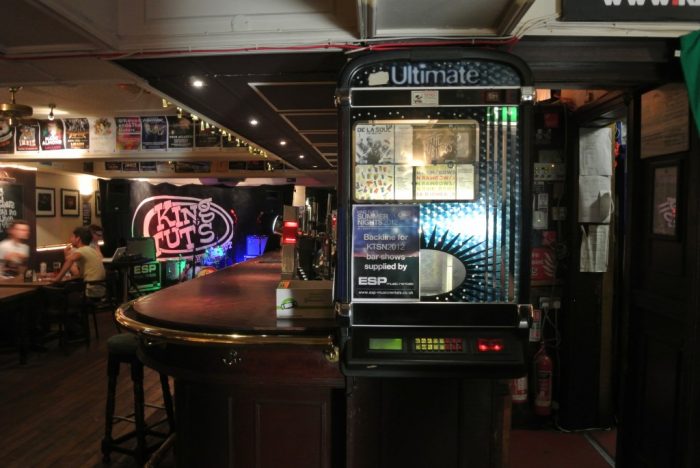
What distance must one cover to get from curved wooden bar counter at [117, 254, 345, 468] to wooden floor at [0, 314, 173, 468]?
3.92 feet

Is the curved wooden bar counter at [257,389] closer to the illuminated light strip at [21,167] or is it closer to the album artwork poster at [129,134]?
the album artwork poster at [129,134]

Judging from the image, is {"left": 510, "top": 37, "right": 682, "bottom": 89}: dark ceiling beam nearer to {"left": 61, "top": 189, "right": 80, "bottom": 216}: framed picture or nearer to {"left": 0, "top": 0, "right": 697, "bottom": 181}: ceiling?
{"left": 0, "top": 0, "right": 697, "bottom": 181}: ceiling

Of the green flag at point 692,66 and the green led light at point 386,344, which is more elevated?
the green flag at point 692,66

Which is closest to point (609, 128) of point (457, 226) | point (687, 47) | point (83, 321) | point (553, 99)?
point (553, 99)

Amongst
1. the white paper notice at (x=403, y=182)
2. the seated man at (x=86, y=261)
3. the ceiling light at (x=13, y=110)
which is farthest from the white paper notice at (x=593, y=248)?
the seated man at (x=86, y=261)

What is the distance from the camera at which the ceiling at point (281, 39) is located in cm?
202

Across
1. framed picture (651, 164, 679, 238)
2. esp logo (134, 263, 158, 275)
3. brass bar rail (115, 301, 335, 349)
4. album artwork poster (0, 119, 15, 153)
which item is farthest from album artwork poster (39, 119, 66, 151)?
framed picture (651, 164, 679, 238)

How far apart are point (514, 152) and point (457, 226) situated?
38 centimetres

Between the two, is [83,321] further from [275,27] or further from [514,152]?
[514,152]

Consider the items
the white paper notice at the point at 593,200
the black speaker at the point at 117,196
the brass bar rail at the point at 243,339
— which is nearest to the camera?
the brass bar rail at the point at 243,339

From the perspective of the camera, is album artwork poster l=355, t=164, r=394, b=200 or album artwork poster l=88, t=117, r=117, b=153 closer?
album artwork poster l=355, t=164, r=394, b=200

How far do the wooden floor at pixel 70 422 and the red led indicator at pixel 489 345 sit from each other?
1.53 m

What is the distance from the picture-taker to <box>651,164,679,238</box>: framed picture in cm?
227

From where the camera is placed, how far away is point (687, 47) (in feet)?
6.81
